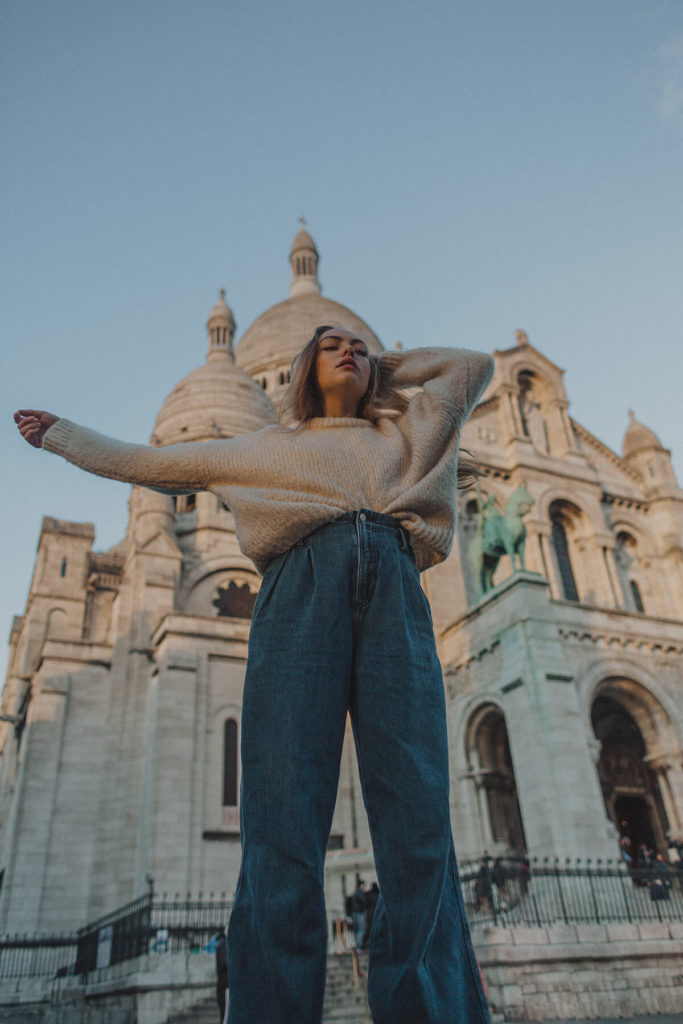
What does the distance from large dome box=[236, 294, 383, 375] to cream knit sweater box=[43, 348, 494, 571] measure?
3295 cm

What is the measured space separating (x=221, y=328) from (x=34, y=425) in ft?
114

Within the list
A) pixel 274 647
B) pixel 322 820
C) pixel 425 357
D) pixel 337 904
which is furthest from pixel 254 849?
pixel 337 904

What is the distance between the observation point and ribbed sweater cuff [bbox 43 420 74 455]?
2.78m

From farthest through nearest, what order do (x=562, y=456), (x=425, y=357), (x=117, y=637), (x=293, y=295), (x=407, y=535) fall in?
(x=293, y=295) → (x=562, y=456) → (x=117, y=637) → (x=425, y=357) → (x=407, y=535)

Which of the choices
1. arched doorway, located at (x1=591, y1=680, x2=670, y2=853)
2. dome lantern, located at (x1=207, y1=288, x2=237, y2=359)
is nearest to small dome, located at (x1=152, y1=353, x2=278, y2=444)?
dome lantern, located at (x1=207, y1=288, x2=237, y2=359)

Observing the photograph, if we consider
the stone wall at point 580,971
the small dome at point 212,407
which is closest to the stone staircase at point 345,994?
the stone wall at point 580,971

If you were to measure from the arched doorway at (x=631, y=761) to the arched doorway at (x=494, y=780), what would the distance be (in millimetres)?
2180

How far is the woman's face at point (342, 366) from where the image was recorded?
2.96 meters

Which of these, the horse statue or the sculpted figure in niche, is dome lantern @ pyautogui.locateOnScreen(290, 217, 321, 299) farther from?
the horse statue

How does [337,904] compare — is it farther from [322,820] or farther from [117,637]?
[322,820]

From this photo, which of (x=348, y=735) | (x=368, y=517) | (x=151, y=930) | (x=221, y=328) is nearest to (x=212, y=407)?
(x=221, y=328)

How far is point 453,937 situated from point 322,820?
0.47 metres

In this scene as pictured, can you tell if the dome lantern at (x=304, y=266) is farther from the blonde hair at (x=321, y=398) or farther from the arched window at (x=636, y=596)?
the blonde hair at (x=321, y=398)

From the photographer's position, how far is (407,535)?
105 inches
